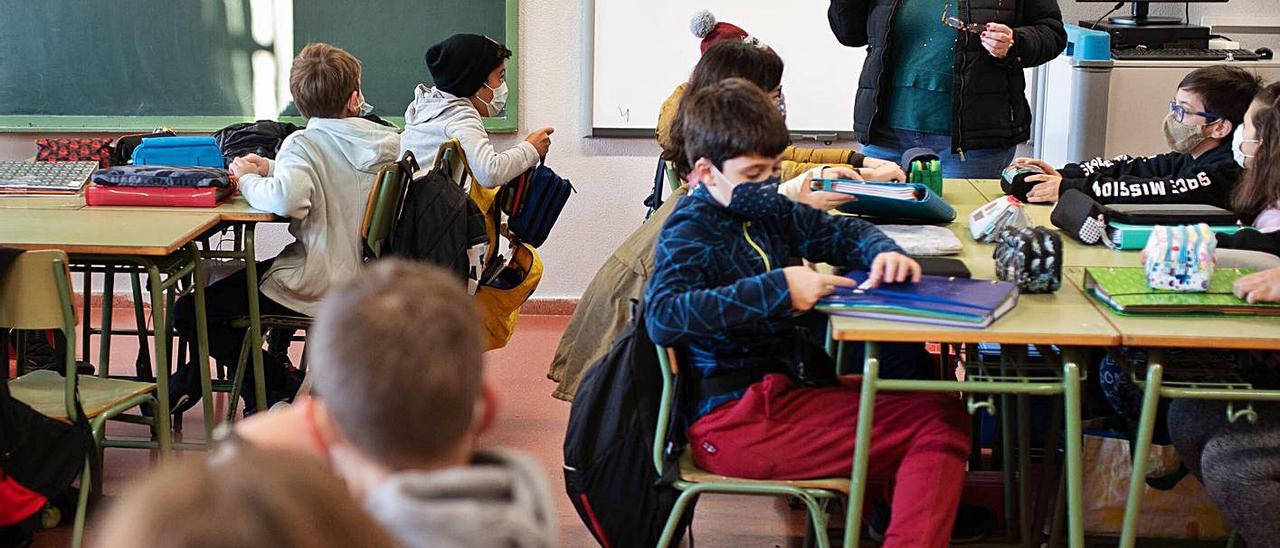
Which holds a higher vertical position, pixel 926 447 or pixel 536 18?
pixel 536 18

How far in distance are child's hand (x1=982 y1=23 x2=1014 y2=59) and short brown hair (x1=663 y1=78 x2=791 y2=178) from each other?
1426mm

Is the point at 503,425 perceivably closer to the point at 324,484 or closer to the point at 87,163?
the point at 87,163

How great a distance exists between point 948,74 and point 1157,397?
68.6 inches

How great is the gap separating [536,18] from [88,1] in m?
1.58

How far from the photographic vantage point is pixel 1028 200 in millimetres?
3285

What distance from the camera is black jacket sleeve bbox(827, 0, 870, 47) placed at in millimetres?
3840

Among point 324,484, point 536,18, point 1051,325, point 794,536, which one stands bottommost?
point 794,536

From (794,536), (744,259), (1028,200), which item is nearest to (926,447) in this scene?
(744,259)

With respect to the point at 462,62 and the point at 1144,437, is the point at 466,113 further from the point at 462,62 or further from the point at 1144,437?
the point at 1144,437

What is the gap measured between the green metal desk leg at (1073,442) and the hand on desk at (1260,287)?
1.00 feet

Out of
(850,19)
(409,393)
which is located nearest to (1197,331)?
(409,393)

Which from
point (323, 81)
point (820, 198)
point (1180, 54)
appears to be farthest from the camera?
point (1180, 54)

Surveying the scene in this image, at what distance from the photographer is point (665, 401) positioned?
2.34 meters

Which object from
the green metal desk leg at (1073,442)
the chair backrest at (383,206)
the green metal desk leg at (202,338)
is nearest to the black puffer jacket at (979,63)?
the chair backrest at (383,206)
